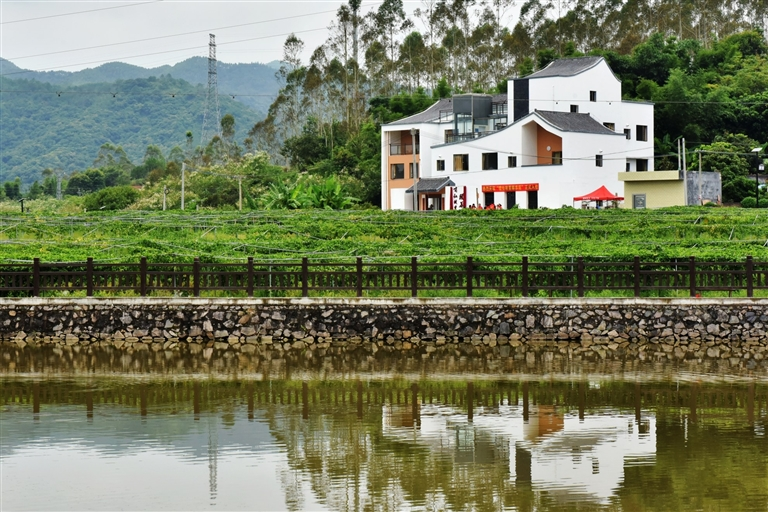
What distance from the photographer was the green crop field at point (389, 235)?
2773 cm

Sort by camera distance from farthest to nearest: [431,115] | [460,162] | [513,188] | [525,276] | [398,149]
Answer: [431,115] < [398,149] < [460,162] < [513,188] < [525,276]

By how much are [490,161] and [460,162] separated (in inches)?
98.9

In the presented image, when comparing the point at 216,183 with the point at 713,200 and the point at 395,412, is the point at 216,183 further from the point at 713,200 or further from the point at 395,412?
the point at 395,412

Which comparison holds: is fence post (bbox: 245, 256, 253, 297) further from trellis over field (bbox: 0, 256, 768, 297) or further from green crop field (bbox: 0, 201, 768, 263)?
green crop field (bbox: 0, 201, 768, 263)

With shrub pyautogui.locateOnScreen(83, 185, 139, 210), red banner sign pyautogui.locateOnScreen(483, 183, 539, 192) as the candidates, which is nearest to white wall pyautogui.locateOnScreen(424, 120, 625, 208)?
red banner sign pyautogui.locateOnScreen(483, 183, 539, 192)

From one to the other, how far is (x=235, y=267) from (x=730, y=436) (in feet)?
44.9

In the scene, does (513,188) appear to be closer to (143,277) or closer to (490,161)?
(490,161)

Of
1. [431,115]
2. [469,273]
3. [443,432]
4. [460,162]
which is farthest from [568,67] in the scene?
[443,432]

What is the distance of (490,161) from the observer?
60094 mm

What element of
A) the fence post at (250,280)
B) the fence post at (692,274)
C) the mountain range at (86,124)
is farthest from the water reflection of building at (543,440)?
the mountain range at (86,124)

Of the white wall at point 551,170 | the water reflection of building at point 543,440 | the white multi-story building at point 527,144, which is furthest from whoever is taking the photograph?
the white multi-story building at point 527,144

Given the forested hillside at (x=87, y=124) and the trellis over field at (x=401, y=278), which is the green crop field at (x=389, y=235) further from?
the forested hillside at (x=87, y=124)

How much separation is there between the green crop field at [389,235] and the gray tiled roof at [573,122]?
16.1m

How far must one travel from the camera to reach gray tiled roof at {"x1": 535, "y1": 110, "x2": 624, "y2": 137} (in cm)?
5700
